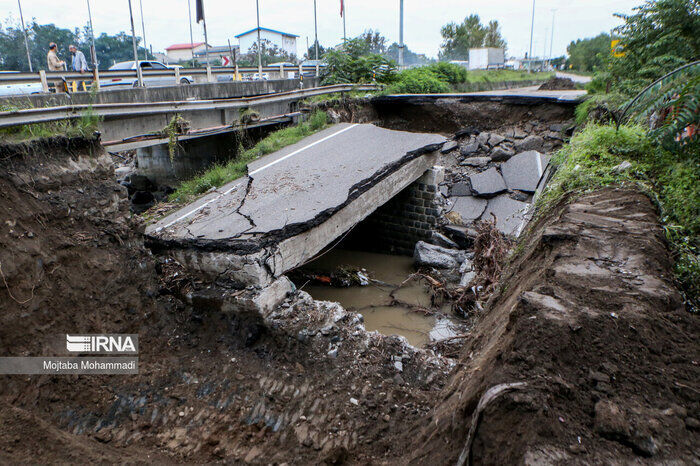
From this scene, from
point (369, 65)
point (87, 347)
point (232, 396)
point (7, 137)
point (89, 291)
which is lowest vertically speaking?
point (232, 396)

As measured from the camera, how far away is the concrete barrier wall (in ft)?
23.6

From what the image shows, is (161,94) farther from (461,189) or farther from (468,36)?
(468,36)

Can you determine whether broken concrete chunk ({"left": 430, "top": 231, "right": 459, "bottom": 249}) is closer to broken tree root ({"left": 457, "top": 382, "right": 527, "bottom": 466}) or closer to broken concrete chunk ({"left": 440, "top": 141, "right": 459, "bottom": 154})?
broken concrete chunk ({"left": 440, "top": 141, "right": 459, "bottom": 154})

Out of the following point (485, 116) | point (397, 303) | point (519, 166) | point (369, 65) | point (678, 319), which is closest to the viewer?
point (678, 319)

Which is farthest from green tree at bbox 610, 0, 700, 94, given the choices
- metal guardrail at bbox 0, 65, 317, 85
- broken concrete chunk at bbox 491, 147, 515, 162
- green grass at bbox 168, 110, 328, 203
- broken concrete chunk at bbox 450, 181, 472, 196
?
metal guardrail at bbox 0, 65, 317, 85

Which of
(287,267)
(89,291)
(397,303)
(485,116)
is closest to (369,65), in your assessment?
(485,116)

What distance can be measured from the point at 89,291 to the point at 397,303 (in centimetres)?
523

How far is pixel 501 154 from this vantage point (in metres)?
13.0

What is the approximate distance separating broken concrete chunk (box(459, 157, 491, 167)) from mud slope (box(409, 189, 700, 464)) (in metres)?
9.58

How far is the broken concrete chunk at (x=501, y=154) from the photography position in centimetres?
1301

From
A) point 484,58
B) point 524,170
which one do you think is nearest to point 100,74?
point 524,170

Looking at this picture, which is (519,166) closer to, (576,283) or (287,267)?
(287,267)

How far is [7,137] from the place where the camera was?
14.9ft

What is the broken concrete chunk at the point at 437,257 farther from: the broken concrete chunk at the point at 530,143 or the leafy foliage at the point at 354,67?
the leafy foliage at the point at 354,67
